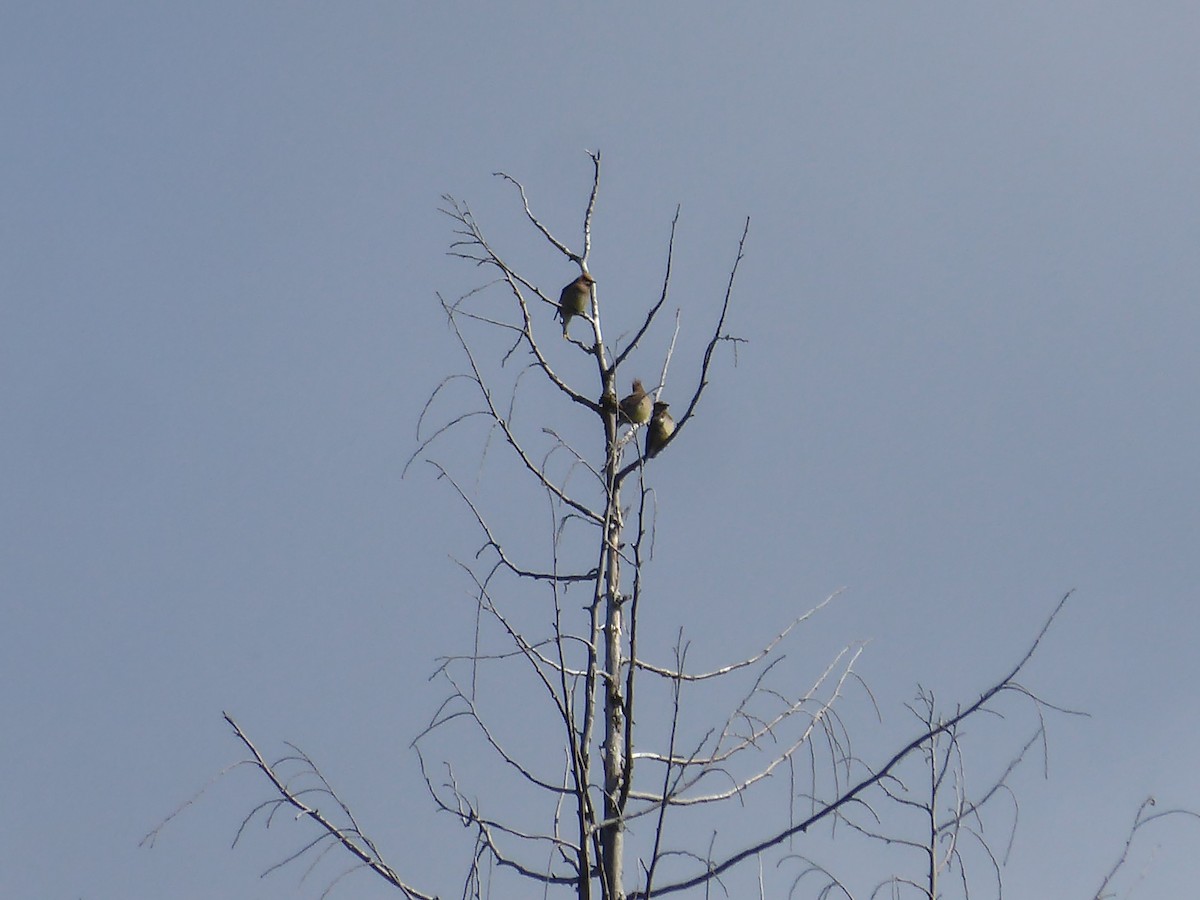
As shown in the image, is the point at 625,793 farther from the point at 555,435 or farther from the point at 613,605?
the point at 555,435

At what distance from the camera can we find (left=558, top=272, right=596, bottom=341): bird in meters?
5.56

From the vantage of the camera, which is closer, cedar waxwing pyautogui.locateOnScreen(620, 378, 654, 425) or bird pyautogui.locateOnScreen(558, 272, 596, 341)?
bird pyautogui.locateOnScreen(558, 272, 596, 341)

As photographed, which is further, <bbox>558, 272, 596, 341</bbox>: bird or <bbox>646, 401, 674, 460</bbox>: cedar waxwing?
<bbox>646, 401, 674, 460</bbox>: cedar waxwing

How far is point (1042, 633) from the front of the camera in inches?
169

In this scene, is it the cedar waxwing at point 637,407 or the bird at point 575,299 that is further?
the cedar waxwing at point 637,407

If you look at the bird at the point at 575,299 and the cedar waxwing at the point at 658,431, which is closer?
the bird at the point at 575,299

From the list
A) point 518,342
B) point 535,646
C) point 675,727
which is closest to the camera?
point 675,727

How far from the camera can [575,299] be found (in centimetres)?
635

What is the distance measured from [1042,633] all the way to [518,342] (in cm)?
222

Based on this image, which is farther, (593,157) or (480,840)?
(593,157)

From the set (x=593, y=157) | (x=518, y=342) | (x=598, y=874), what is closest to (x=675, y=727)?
(x=598, y=874)

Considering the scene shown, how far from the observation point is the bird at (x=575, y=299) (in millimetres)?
5562

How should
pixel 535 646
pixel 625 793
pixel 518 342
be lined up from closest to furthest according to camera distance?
pixel 625 793 < pixel 535 646 < pixel 518 342

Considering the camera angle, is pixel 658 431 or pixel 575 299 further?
pixel 658 431
